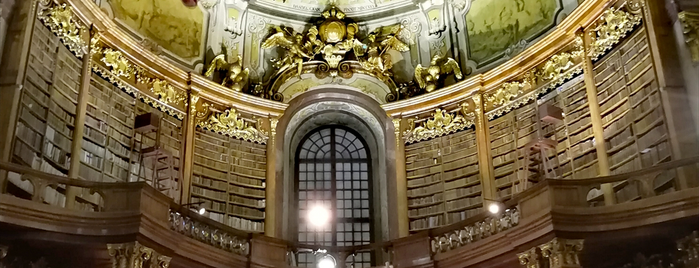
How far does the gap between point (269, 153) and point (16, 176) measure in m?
5.02

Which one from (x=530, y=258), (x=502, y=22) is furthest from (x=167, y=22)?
(x=530, y=258)

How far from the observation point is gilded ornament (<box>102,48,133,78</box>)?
1089cm

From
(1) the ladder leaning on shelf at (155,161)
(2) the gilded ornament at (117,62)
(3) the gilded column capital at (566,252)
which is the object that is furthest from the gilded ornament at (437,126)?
(2) the gilded ornament at (117,62)

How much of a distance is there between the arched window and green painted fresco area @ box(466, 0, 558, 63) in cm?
291

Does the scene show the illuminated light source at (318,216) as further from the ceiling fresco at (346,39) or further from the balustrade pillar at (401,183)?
the ceiling fresco at (346,39)

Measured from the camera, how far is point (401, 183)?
41.3 feet

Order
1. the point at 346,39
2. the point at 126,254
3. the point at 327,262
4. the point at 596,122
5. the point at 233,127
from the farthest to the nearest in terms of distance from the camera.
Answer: the point at 346,39 → the point at 233,127 → the point at 327,262 → the point at 596,122 → the point at 126,254

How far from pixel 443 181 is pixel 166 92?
15.7 ft

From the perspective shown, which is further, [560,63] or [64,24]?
[560,63]

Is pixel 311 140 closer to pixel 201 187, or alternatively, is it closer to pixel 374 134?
pixel 374 134

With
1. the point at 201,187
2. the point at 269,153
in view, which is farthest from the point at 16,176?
the point at 269,153

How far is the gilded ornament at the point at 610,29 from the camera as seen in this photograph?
9820mm

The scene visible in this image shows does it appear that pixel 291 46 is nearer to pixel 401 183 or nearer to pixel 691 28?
pixel 401 183

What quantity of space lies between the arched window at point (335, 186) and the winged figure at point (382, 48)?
1424 mm
